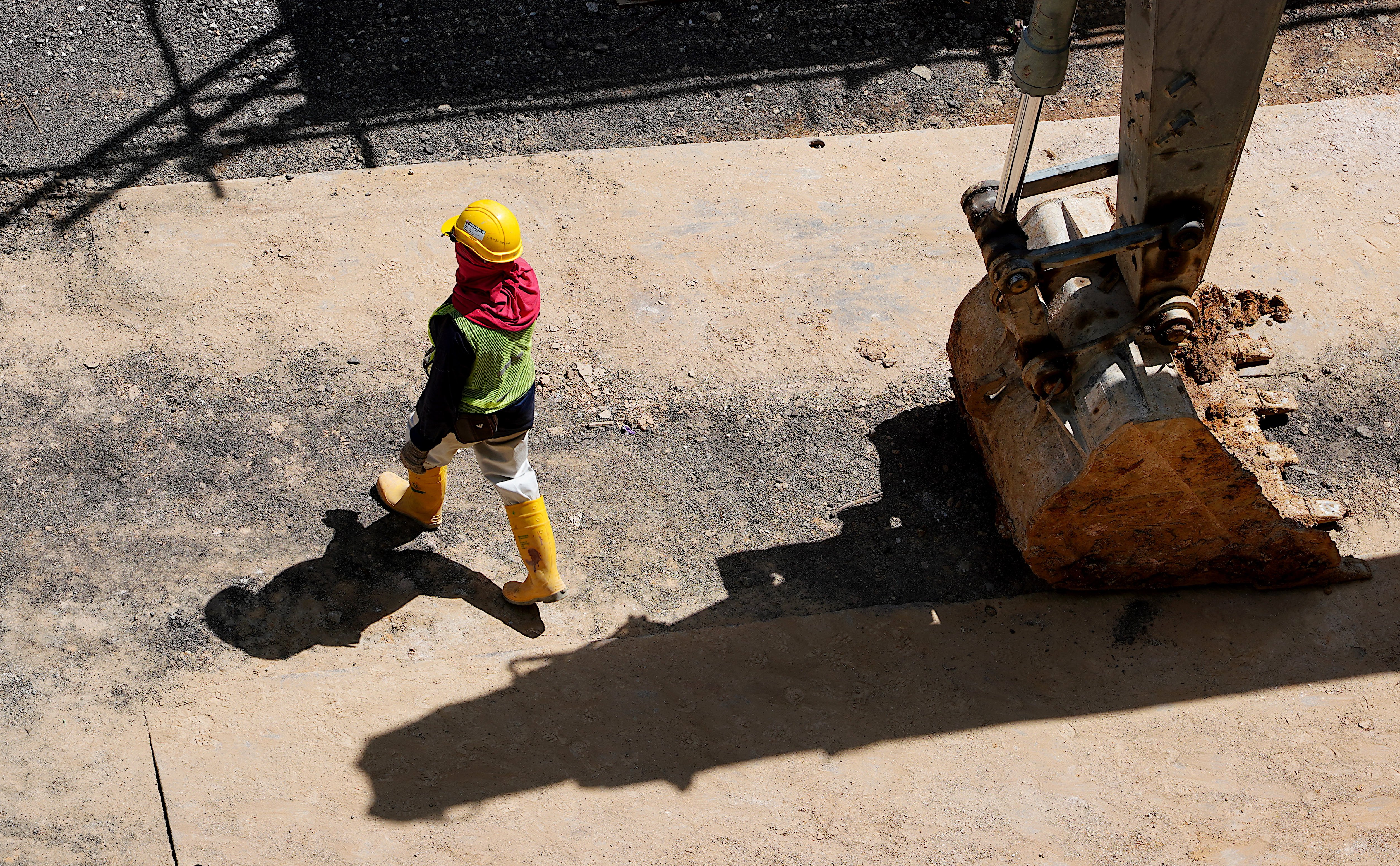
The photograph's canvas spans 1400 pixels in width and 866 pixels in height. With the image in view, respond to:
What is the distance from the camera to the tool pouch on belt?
4.18 metres

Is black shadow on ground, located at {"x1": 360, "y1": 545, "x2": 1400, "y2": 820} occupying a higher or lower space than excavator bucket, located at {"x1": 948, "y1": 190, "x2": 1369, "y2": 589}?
lower

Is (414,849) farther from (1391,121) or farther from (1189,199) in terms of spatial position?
(1391,121)

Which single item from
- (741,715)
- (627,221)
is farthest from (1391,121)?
(741,715)

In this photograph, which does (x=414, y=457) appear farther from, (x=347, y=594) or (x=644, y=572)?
(x=644, y=572)

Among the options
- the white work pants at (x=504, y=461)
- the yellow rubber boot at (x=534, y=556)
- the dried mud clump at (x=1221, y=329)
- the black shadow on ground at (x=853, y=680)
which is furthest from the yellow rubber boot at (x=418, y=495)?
the dried mud clump at (x=1221, y=329)

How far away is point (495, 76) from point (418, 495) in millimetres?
3656

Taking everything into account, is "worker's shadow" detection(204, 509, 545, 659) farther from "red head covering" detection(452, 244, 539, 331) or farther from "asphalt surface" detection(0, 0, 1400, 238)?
"asphalt surface" detection(0, 0, 1400, 238)

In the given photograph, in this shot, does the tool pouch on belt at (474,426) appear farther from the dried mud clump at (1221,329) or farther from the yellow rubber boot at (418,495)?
the dried mud clump at (1221,329)

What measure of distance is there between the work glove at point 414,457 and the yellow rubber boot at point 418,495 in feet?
0.62

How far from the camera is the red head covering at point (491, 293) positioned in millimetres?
3965

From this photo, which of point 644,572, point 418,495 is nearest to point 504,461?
point 418,495

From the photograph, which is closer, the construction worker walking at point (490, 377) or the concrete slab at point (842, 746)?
the construction worker walking at point (490, 377)

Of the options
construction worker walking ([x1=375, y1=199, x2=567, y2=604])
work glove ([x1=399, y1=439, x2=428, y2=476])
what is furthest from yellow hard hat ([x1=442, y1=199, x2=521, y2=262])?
work glove ([x1=399, y1=439, x2=428, y2=476])

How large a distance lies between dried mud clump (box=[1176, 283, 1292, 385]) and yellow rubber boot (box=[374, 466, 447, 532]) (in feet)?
11.3
